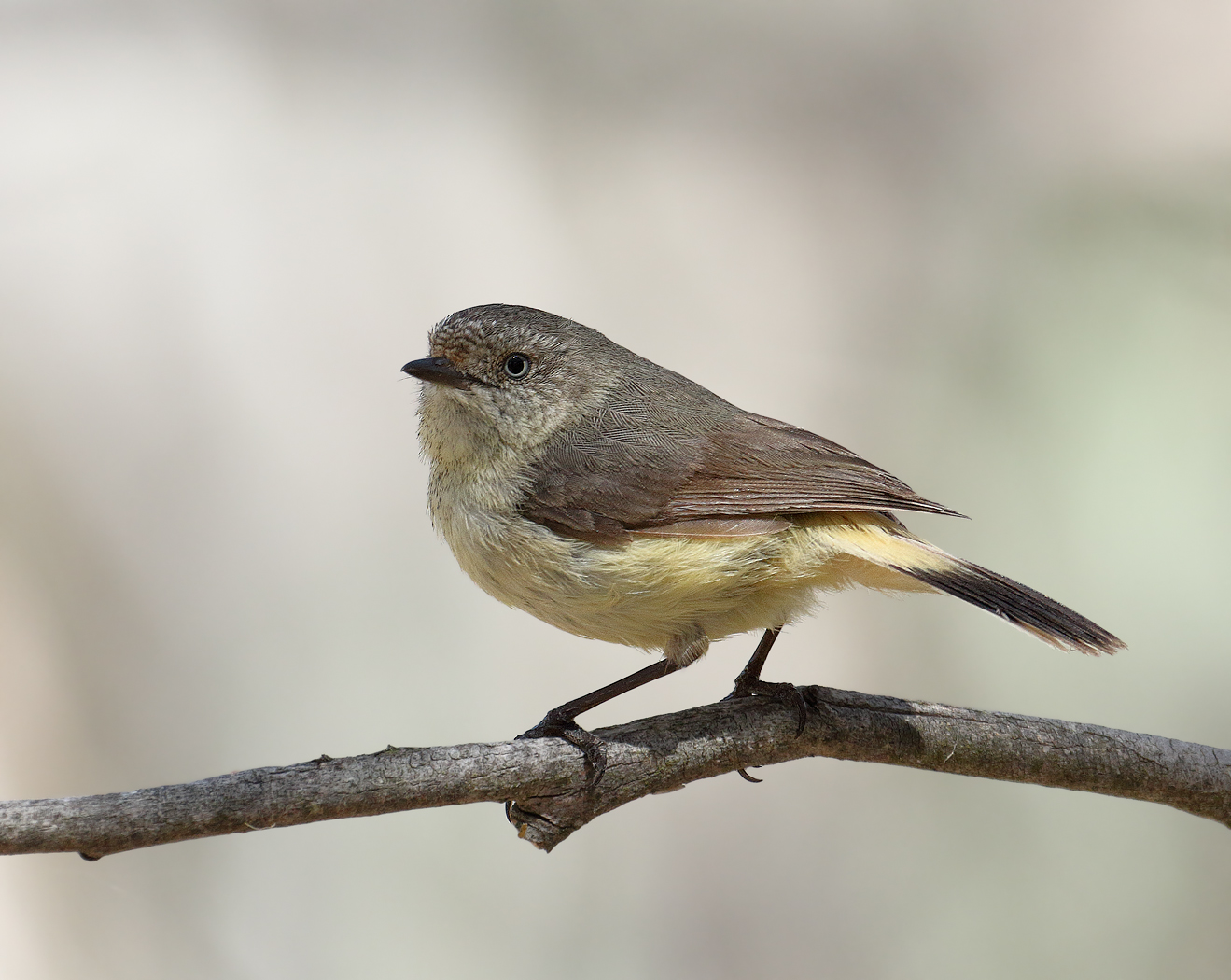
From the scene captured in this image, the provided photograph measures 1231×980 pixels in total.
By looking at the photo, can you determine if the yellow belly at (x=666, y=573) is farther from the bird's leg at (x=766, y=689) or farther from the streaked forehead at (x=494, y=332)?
the streaked forehead at (x=494, y=332)

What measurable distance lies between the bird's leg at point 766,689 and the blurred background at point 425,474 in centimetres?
161

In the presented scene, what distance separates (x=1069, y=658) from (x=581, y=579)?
327cm

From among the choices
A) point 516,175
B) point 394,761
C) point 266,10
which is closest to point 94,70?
point 266,10

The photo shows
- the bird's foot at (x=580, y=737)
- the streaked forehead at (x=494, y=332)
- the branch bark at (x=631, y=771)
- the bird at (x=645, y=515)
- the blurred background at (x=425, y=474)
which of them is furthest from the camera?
the blurred background at (x=425, y=474)

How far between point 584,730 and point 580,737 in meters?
0.04

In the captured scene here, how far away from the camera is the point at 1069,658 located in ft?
15.6

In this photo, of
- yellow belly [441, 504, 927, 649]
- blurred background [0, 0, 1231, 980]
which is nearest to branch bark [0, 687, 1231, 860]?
yellow belly [441, 504, 927, 649]

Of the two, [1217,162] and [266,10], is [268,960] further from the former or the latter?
[1217,162]

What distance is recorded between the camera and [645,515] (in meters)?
2.44

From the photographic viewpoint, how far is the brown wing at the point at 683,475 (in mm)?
2436

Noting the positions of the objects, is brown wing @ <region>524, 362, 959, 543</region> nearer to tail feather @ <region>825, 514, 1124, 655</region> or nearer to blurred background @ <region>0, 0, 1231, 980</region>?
tail feather @ <region>825, 514, 1124, 655</region>

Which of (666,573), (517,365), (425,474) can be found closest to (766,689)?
(666,573)

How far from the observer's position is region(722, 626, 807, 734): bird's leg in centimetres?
250

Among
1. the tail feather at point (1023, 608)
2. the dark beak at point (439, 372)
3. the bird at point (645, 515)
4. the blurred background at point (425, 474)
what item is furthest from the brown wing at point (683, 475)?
the blurred background at point (425, 474)
